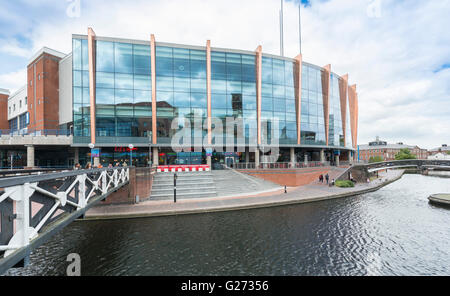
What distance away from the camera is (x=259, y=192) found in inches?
902

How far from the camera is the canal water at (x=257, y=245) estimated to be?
27.1ft

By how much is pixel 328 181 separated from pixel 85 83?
3596 centimetres

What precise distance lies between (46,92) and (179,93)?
23.8 metres

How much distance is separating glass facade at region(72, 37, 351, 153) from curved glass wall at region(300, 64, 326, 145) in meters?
0.19

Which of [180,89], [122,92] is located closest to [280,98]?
[180,89]

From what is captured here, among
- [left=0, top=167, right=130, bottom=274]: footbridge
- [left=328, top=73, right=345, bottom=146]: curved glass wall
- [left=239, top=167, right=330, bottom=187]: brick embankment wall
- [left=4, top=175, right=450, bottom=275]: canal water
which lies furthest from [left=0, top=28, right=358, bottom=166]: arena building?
[left=0, top=167, right=130, bottom=274]: footbridge

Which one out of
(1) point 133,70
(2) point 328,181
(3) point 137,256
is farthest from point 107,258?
(2) point 328,181

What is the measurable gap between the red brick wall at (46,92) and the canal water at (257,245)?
30605mm

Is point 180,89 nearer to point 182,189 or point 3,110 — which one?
point 182,189

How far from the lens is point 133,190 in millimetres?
17328

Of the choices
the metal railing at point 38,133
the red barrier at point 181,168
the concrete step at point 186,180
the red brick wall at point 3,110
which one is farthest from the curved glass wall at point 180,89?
the red brick wall at point 3,110

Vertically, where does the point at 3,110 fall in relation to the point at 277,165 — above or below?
above

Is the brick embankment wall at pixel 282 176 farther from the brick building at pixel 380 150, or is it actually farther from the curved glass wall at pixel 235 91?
the brick building at pixel 380 150

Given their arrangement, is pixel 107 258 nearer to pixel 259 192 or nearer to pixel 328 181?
pixel 259 192
